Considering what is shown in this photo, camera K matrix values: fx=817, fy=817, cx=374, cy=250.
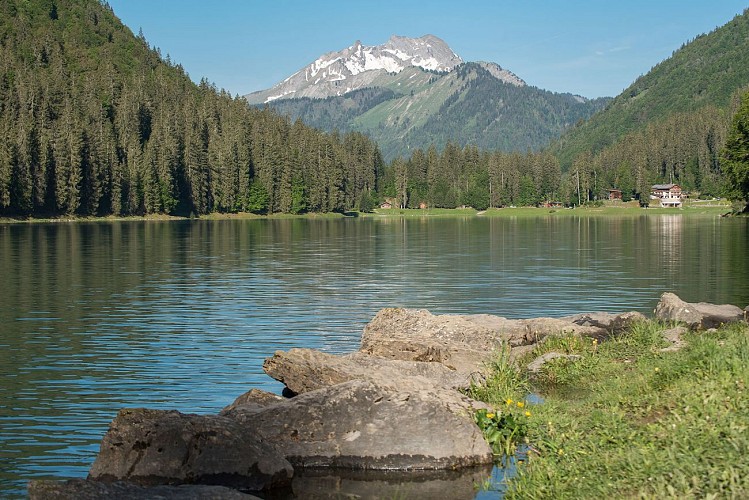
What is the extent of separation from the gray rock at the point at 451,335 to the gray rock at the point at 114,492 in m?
12.0

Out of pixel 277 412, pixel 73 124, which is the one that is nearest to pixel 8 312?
pixel 277 412

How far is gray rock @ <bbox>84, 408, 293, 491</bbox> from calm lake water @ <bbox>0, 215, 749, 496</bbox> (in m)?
1.87

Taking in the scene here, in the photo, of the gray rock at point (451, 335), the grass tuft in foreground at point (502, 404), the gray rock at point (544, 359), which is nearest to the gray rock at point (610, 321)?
the gray rock at point (451, 335)

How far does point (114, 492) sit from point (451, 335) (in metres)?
15.9

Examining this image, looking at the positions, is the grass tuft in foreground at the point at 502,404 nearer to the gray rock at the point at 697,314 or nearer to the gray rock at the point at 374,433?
the gray rock at the point at 374,433

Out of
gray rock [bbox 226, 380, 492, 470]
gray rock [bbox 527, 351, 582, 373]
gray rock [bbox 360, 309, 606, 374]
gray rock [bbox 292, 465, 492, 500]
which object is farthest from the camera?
gray rock [bbox 360, 309, 606, 374]

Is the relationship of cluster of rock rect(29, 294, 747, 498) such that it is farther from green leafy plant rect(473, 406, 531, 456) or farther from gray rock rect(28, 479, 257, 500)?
green leafy plant rect(473, 406, 531, 456)

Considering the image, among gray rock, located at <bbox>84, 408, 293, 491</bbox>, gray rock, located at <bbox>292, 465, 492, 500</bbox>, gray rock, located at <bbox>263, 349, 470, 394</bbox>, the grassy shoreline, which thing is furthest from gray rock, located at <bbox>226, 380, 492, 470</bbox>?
gray rock, located at <bbox>263, 349, 470, 394</bbox>

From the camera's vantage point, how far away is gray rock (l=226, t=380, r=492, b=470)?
637 inches

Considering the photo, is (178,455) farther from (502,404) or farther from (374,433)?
(502,404)

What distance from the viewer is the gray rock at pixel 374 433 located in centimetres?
1617

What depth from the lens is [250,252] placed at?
83938 mm

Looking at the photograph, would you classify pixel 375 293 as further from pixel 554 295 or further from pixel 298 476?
pixel 298 476

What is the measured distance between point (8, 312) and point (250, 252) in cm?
4474
